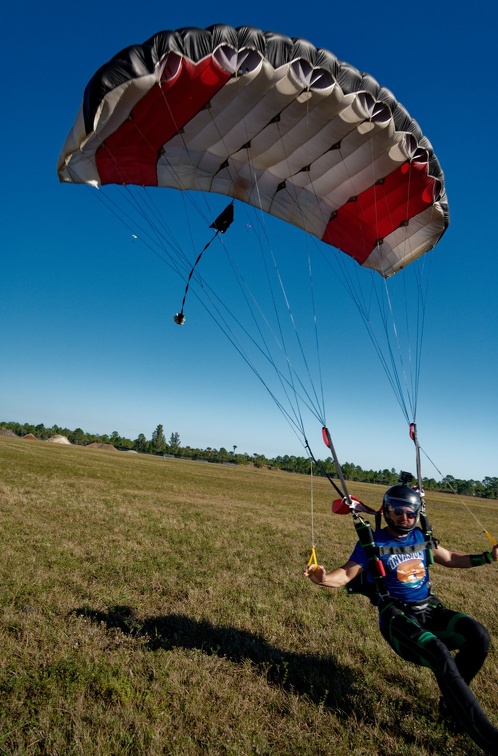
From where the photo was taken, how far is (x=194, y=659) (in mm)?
4555

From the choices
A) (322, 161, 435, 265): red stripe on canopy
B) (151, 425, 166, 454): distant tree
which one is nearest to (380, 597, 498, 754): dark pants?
(322, 161, 435, 265): red stripe on canopy

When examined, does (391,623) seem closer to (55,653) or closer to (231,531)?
(55,653)

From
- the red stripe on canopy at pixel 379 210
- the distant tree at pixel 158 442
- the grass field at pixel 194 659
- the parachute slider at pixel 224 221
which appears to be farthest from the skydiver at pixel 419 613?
the distant tree at pixel 158 442

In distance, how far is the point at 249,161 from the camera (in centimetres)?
877

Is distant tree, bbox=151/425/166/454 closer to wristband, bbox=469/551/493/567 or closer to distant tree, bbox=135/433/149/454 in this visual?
distant tree, bbox=135/433/149/454

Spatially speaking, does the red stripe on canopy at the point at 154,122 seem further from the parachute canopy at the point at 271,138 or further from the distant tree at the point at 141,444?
the distant tree at the point at 141,444

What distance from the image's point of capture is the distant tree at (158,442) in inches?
6781

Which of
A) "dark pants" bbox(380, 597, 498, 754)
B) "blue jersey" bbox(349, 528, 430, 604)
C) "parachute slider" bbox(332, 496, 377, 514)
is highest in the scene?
"parachute slider" bbox(332, 496, 377, 514)

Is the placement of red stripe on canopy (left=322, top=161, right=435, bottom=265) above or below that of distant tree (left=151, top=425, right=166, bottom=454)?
above

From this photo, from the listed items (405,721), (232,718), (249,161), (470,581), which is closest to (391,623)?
(405,721)

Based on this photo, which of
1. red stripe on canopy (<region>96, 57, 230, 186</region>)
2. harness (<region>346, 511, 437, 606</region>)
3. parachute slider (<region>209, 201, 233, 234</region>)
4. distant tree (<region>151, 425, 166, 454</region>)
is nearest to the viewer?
harness (<region>346, 511, 437, 606</region>)

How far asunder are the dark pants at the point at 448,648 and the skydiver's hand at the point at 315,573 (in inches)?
35.9

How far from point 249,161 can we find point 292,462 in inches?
6323

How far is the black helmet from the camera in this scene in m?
4.60
